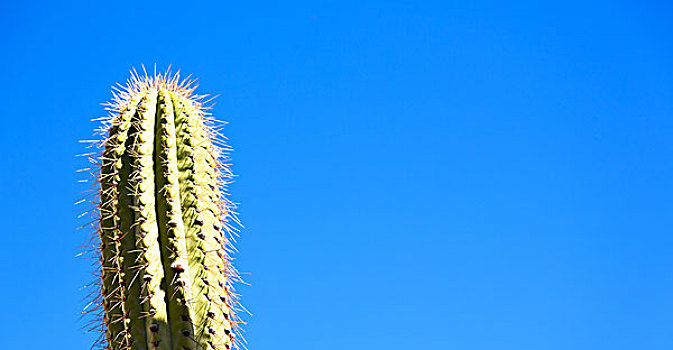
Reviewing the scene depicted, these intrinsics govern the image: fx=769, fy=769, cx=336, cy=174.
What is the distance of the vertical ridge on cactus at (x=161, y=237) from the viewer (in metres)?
3.13

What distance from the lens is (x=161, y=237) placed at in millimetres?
3227

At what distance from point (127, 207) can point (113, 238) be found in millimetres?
142

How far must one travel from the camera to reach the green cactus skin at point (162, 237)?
313cm

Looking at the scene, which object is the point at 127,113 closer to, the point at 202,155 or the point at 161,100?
the point at 161,100

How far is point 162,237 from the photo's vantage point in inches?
127

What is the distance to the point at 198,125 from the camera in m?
3.62

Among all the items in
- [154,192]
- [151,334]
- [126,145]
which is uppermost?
[126,145]

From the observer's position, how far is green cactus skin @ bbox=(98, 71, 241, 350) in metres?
3.13

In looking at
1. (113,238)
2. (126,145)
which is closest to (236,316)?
(113,238)

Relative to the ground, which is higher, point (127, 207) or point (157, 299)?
point (127, 207)

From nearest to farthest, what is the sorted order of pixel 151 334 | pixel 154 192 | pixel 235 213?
pixel 151 334 < pixel 154 192 < pixel 235 213

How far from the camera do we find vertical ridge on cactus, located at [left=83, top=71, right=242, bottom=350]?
3.13 m

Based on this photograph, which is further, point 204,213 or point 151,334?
point 204,213

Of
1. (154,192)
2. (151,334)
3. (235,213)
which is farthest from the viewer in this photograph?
(235,213)
